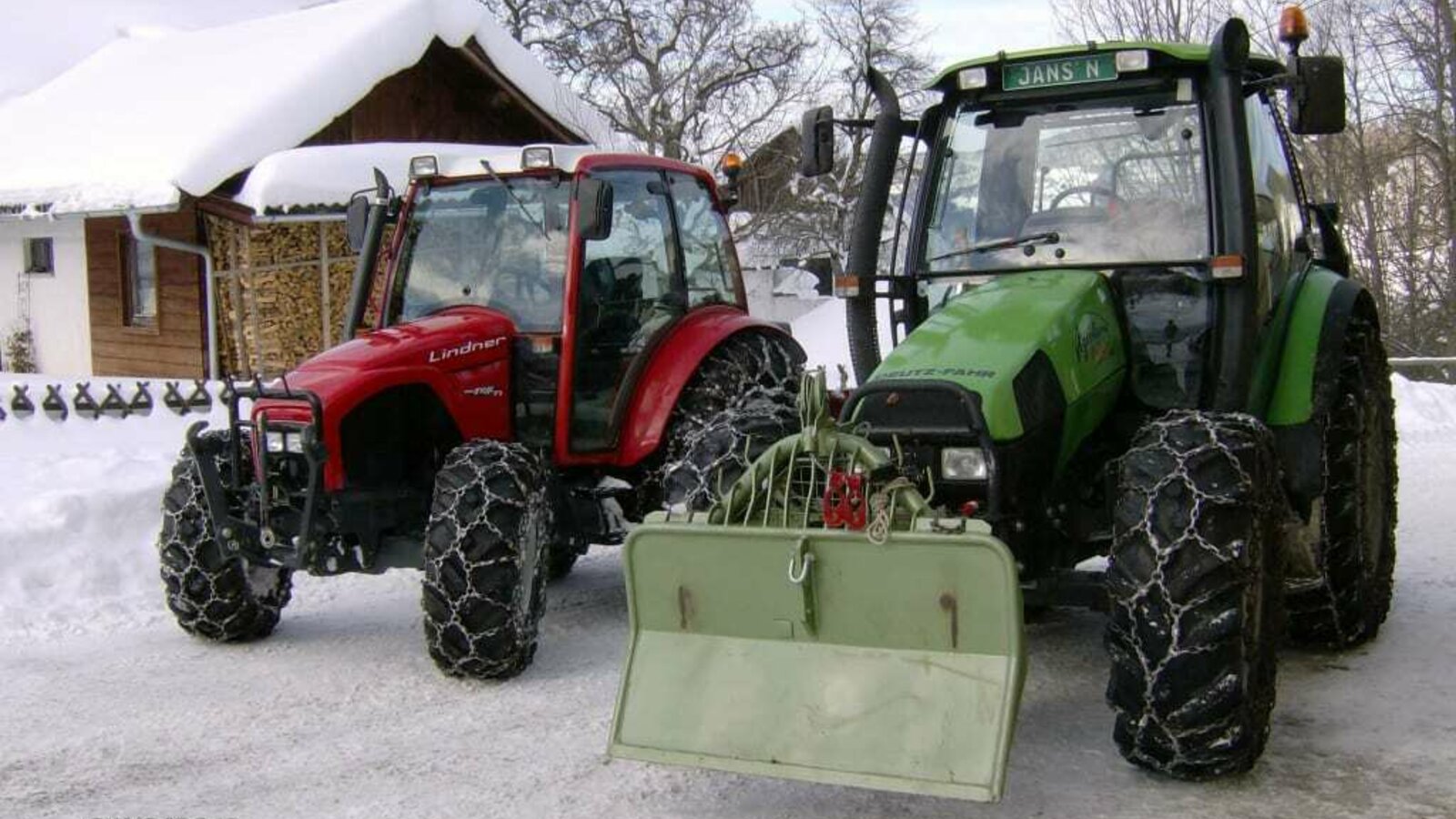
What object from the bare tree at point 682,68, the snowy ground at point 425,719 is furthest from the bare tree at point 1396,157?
the snowy ground at point 425,719

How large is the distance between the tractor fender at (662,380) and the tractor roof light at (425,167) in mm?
1346

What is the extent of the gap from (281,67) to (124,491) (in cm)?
1261

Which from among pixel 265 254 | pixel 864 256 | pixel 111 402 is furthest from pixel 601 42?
pixel 864 256

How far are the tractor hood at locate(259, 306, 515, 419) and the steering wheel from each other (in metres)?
2.55

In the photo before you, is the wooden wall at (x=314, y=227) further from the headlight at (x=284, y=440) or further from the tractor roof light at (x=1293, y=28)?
the tractor roof light at (x=1293, y=28)

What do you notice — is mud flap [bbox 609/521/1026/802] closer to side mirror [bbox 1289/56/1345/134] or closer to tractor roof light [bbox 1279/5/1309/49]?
side mirror [bbox 1289/56/1345/134]

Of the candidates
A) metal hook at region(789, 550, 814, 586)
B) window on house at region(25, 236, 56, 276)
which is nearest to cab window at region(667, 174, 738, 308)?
metal hook at region(789, 550, 814, 586)

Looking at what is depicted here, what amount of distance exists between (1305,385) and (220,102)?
16.6 meters

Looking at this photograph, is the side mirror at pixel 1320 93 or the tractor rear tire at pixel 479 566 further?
the tractor rear tire at pixel 479 566

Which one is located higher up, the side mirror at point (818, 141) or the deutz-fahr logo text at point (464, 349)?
the side mirror at point (818, 141)

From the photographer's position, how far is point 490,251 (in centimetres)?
719

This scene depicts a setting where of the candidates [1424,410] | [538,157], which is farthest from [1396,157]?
[538,157]

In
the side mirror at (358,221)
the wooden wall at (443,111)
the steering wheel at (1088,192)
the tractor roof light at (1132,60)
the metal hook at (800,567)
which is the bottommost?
the metal hook at (800,567)

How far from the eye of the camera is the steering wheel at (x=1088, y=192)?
223 inches
